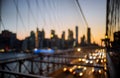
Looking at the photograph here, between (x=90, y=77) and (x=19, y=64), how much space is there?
20.5 meters

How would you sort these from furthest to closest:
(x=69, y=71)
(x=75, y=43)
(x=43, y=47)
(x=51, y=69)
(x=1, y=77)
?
(x=75, y=43) < (x=43, y=47) < (x=69, y=71) < (x=51, y=69) < (x=1, y=77)

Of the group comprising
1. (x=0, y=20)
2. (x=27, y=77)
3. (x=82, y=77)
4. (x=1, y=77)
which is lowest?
(x=82, y=77)

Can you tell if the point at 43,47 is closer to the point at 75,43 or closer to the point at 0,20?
the point at 75,43

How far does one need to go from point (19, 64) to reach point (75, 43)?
93.7m

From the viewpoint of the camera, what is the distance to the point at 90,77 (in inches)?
1120

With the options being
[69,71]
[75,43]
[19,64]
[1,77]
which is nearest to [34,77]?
[1,77]

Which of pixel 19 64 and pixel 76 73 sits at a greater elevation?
pixel 19 64

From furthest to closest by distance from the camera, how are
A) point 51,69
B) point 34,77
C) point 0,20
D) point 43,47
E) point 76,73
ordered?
point 43,47
point 76,73
point 51,69
point 0,20
point 34,77

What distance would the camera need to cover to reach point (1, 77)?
12.6 feet

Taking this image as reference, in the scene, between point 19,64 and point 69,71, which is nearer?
point 19,64

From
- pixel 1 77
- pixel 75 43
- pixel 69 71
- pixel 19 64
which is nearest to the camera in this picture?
pixel 1 77

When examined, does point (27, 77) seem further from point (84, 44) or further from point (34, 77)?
point (84, 44)

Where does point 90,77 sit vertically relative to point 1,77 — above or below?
below

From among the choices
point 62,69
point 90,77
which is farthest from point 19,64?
point 62,69
